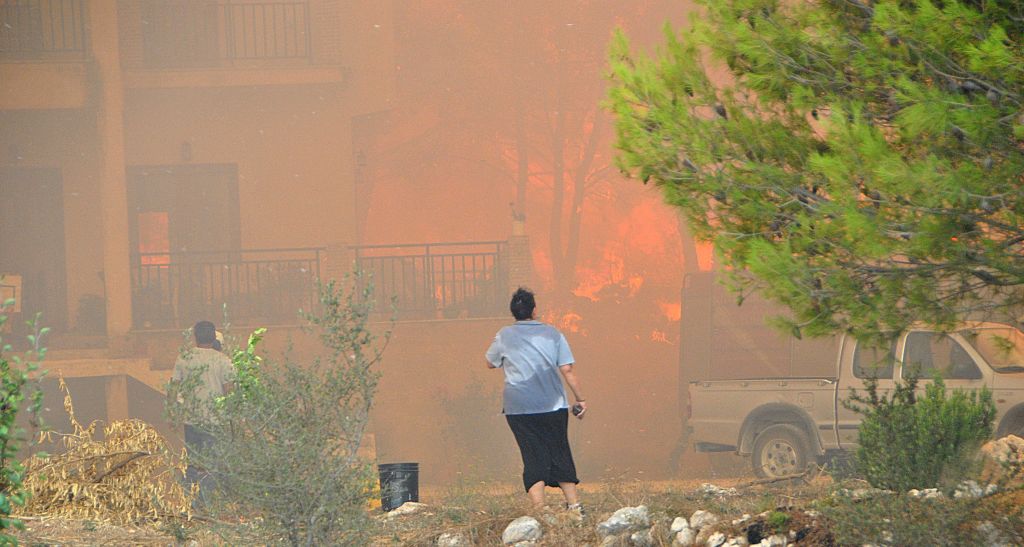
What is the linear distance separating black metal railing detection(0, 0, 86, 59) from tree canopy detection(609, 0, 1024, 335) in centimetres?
1291

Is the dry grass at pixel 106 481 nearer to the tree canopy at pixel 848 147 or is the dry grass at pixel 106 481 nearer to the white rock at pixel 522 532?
the white rock at pixel 522 532

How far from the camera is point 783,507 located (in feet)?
19.4

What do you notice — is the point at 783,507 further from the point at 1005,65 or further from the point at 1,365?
the point at 1,365

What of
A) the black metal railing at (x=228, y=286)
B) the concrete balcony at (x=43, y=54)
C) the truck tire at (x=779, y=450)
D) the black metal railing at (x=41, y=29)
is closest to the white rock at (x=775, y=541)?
the truck tire at (x=779, y=450)

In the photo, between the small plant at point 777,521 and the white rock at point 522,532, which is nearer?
the small plant at point 777,521

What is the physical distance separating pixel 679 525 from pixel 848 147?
2.30m

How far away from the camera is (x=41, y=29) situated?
1659cm

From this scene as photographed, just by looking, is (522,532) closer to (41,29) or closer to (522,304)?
(522,304)

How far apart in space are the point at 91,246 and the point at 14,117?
6.62 ft

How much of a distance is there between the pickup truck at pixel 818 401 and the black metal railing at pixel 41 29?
977 centimetres

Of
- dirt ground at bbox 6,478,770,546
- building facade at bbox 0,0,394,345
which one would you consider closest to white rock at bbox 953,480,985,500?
dirt ground at bbox 6,478,770,546

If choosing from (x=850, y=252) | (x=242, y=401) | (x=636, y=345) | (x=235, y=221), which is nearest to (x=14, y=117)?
(x=235, y=221)

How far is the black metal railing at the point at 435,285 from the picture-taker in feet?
56.9

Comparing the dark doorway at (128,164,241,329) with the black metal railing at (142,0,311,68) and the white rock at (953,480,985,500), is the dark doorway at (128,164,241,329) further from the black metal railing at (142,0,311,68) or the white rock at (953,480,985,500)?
the white rock at (953,480,985,500)
